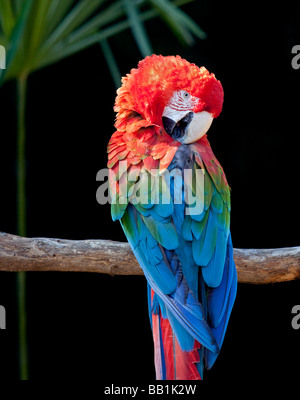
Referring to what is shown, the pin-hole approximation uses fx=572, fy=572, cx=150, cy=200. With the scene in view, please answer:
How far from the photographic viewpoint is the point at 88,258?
61.0 inches

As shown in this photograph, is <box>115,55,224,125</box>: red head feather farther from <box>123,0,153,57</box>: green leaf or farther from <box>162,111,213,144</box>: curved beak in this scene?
<box>123,0,153,57</box>: green leaf

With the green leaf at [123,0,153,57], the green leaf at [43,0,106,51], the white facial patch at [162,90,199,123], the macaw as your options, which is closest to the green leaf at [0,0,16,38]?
the green leaf at [43,0,106,51]

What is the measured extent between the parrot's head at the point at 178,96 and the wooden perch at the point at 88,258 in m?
0.36

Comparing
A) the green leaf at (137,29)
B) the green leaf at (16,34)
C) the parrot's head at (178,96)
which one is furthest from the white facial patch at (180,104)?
the green leaf at (16,34)

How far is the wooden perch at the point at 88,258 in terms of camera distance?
155cm

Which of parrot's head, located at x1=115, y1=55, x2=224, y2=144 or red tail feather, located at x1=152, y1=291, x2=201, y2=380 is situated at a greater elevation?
parrot's head, located at x1=115, y1=55, x2=224, y2=144

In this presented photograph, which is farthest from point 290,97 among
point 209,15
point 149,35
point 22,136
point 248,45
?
point 22,136

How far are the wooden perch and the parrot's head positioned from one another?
359 mm

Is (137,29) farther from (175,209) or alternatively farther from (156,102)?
(175,209)

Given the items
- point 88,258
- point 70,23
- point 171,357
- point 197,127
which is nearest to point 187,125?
point 197,127

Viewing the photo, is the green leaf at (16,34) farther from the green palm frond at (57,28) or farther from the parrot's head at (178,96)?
the parrot's head at (178,96)

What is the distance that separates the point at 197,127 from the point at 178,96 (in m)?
0.09

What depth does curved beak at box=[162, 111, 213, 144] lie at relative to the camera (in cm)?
143

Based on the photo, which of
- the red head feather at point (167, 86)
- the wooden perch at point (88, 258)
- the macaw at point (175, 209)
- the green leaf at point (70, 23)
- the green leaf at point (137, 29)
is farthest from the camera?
the green leaf at point (70, 23)
